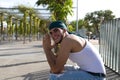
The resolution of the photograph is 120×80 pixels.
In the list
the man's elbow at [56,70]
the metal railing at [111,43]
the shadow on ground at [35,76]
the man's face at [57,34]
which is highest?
the man's face at [57,34]

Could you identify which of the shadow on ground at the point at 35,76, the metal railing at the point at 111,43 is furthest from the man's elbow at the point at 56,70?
the metal railing at the point at 111,43

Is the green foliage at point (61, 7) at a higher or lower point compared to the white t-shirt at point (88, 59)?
higher

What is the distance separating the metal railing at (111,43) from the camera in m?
12.8

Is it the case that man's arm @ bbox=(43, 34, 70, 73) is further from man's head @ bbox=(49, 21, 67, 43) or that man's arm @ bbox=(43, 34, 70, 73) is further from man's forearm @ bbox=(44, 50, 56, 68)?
man's head @ bbox=(49, 21, 67, 43)

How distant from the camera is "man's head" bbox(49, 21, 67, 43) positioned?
4.13 metres

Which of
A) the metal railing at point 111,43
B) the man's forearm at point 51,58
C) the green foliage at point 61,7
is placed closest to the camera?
the man's forearm at point 51,58

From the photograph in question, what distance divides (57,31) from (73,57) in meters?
0.35

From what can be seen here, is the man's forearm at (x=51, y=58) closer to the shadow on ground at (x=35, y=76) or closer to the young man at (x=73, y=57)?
the young man at (x=73, y=57)

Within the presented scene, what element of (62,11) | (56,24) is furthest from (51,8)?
(56,24)

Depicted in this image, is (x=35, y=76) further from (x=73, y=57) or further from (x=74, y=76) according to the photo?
(x=73, y=57)

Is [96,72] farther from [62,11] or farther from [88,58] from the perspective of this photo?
[62,11]

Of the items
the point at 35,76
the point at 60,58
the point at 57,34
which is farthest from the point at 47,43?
the point at 35,76

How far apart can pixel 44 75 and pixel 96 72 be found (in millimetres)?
8053

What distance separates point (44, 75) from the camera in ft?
39.7
